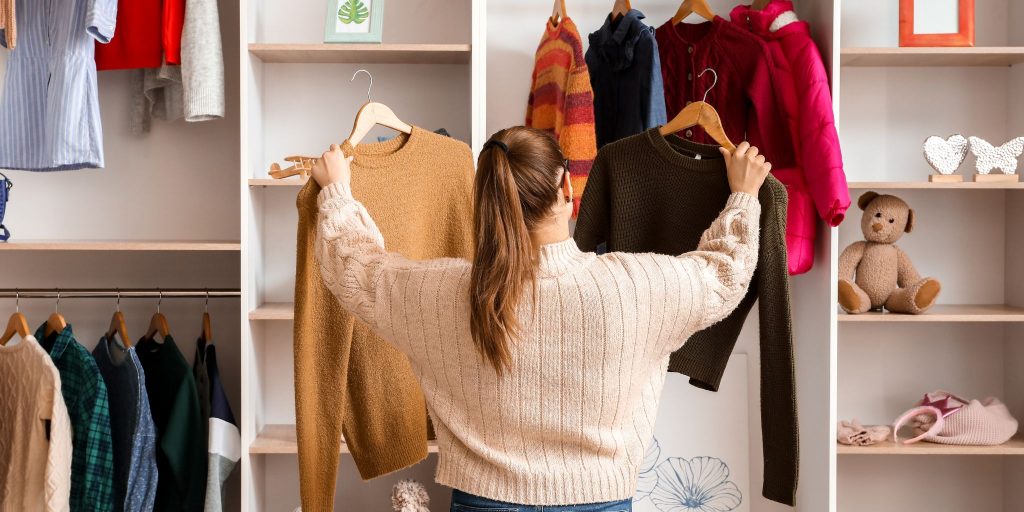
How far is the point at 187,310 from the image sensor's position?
115 inches

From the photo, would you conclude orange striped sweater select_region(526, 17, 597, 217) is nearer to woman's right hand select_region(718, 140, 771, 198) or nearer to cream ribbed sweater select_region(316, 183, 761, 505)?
woman's right hand select_region(718, 140, 771, 198)

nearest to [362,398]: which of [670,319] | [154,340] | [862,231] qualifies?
[670,319]

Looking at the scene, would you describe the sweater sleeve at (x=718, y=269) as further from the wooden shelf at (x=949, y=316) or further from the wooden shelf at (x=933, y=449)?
the wooden shelf at (x=933, y=449)

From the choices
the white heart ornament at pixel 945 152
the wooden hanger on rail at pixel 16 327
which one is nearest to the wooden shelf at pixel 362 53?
the wooden hanger on rail at pixel 16 327

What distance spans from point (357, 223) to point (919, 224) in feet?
6.80

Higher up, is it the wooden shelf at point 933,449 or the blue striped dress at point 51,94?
the blue striped dress at point 51,94

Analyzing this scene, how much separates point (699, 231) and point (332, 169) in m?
0.71

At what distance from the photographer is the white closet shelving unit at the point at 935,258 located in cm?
287

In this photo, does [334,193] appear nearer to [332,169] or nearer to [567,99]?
[332,169]

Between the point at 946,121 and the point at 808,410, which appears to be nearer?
the point at 808,410

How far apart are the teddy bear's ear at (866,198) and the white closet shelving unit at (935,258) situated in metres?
0.14

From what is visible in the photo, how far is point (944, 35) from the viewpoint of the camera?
2555 millimetres

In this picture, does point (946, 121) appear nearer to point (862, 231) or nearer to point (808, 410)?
point (862, 231)

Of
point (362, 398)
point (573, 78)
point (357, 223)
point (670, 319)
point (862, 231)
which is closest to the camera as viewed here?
point (670, 319)
